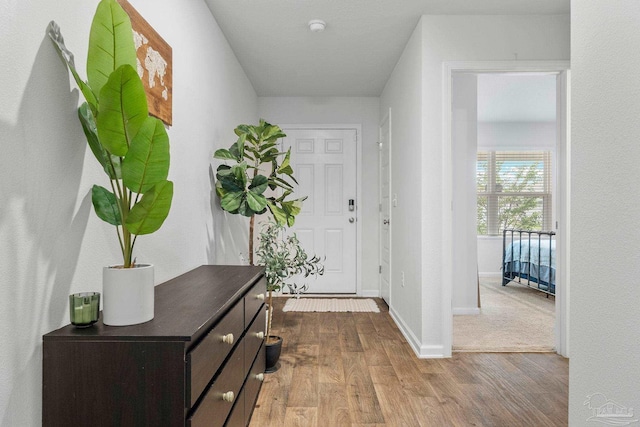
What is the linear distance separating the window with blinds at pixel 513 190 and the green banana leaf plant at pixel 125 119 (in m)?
6.38

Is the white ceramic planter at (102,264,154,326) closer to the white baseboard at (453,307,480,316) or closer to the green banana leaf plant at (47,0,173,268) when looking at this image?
the green banana leaf plant at (47,0,173,268)

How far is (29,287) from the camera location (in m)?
1.04

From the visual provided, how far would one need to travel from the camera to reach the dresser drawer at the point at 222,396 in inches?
45.1

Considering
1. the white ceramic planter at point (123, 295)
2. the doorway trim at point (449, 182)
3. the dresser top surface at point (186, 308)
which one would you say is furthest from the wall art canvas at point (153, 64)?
the doorway trim at point (449, 182)

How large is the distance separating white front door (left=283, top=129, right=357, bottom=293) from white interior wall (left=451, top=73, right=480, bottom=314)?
1.34m

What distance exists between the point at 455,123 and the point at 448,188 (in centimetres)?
137

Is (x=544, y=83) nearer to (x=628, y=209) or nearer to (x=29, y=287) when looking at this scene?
(x=628, y=209)

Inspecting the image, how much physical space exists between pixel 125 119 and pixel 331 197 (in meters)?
3.96

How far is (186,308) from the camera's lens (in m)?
1.33

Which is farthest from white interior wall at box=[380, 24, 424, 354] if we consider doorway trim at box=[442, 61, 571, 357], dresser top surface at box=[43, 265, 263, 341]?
dresser top surface at box=[43, 265, 263, 341]

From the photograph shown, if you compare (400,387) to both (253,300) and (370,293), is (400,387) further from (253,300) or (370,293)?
(370,293)

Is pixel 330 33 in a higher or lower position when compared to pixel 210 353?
higher

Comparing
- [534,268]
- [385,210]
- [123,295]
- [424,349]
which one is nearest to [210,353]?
[123,295]

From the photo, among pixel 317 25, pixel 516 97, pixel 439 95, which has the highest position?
pixel 516 97
